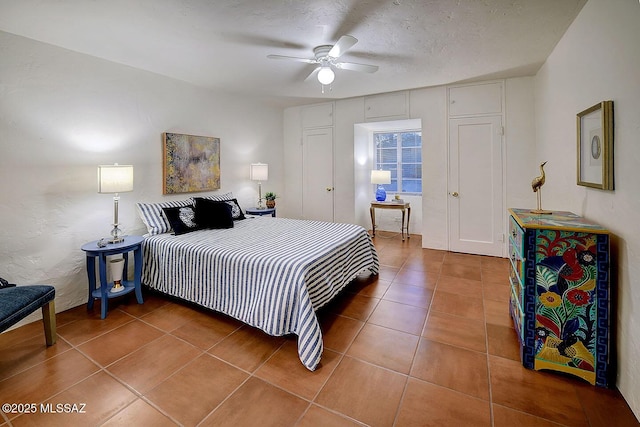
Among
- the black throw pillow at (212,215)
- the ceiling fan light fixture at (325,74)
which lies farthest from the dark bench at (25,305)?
the ceiling fan light fixture at (325,74)

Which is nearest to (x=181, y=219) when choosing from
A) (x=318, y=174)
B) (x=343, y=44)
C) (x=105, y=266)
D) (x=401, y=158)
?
(x=105, y=266)

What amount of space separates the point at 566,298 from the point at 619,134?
991 mm

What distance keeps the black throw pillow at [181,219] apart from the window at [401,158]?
4.02 m

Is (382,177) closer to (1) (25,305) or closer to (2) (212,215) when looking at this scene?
(2) (212,215)

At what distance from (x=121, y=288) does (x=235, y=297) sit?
1320 millimetres

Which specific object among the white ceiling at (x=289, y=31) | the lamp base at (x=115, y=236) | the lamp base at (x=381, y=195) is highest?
the white ceiling at (x=289, y=31)

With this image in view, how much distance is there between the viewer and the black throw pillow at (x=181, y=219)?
10.6ft

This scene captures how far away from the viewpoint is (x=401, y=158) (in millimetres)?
5941

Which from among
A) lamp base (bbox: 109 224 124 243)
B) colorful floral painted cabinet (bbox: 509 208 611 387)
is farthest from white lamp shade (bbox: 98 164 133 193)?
colorful floral painted cabinet (bbox: 509 208 611 387)

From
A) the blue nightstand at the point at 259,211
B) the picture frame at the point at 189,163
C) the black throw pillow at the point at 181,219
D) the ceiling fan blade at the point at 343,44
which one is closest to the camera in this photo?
the ceiling fan blade at the point at 343,44

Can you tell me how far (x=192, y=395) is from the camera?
1.69 metres

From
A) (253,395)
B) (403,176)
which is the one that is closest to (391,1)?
(253,395)

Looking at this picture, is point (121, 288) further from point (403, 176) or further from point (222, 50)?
point (403, 176)

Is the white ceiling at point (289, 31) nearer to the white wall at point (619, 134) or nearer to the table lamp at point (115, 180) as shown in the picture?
the white wall at point (619, 134)
